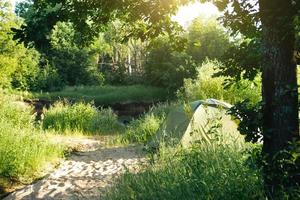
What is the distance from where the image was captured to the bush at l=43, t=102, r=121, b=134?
15.2 metres

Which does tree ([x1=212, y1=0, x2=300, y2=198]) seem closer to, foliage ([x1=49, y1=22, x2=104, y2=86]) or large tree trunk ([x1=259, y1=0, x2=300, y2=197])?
large tree trunk ([x1=259, y1=0, x2=300, y2=197])

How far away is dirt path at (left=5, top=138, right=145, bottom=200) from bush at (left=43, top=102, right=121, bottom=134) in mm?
3861

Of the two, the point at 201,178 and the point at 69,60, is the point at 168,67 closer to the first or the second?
the point at 69,60

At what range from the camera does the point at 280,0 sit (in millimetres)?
3389

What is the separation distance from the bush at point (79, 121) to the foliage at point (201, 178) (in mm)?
9662

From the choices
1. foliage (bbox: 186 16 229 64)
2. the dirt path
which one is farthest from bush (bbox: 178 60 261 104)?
foliage (bbox: 186 16 229 64)

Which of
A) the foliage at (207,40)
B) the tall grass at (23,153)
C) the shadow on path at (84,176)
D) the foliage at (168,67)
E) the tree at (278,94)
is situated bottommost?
the shadow on path at (84,176)

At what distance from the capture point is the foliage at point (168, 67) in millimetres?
24812

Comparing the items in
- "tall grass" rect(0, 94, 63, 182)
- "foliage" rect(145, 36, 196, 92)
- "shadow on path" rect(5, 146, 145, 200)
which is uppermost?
"foliage" rect(145, 36, 196, 92)

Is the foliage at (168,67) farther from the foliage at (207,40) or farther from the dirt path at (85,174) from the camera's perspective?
the dirt path at (85,174)

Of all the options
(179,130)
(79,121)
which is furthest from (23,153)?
→ (79,121)

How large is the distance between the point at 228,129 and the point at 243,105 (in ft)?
19.3

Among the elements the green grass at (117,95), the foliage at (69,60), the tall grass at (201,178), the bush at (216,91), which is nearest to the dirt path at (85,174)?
the tall grass at (201,178)

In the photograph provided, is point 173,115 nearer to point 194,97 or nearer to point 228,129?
point 228,129
